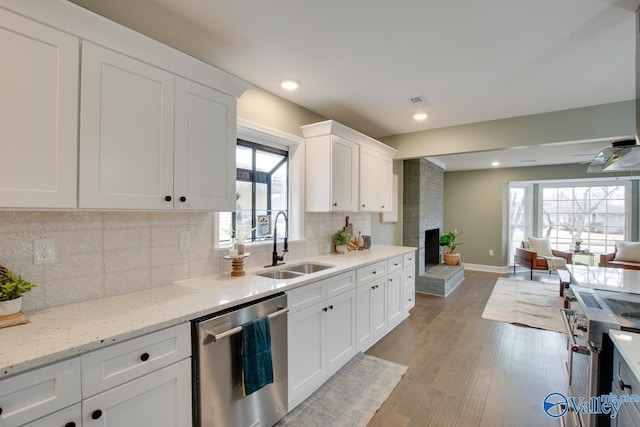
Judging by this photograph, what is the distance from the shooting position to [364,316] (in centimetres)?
283

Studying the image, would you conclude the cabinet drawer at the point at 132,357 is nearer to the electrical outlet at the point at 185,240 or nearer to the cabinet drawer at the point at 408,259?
the electrical outlet at the point at 185,240

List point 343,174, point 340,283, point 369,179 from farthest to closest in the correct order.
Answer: point 369,179
point 343,174
point 340,283

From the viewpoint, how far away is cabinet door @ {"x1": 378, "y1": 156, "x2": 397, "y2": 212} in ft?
13.0

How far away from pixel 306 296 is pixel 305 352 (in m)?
0.41

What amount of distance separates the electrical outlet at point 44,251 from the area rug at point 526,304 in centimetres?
446

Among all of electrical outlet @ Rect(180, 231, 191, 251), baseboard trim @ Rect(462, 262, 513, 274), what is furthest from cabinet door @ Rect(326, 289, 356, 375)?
baseboard trim @ Rect(462, 262, 513, 274)

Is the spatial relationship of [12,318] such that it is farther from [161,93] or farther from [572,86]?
[572,86]

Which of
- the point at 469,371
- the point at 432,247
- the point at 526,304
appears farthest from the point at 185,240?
the point at 432,247

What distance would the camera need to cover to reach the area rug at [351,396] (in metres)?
1.94

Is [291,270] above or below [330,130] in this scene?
below

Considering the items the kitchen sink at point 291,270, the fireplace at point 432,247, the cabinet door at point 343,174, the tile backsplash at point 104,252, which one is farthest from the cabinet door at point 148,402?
the fireplace at point 432,247

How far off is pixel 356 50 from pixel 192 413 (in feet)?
7.90

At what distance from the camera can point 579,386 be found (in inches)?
66.3

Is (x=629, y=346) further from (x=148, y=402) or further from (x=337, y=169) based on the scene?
(x=337, y=169)
